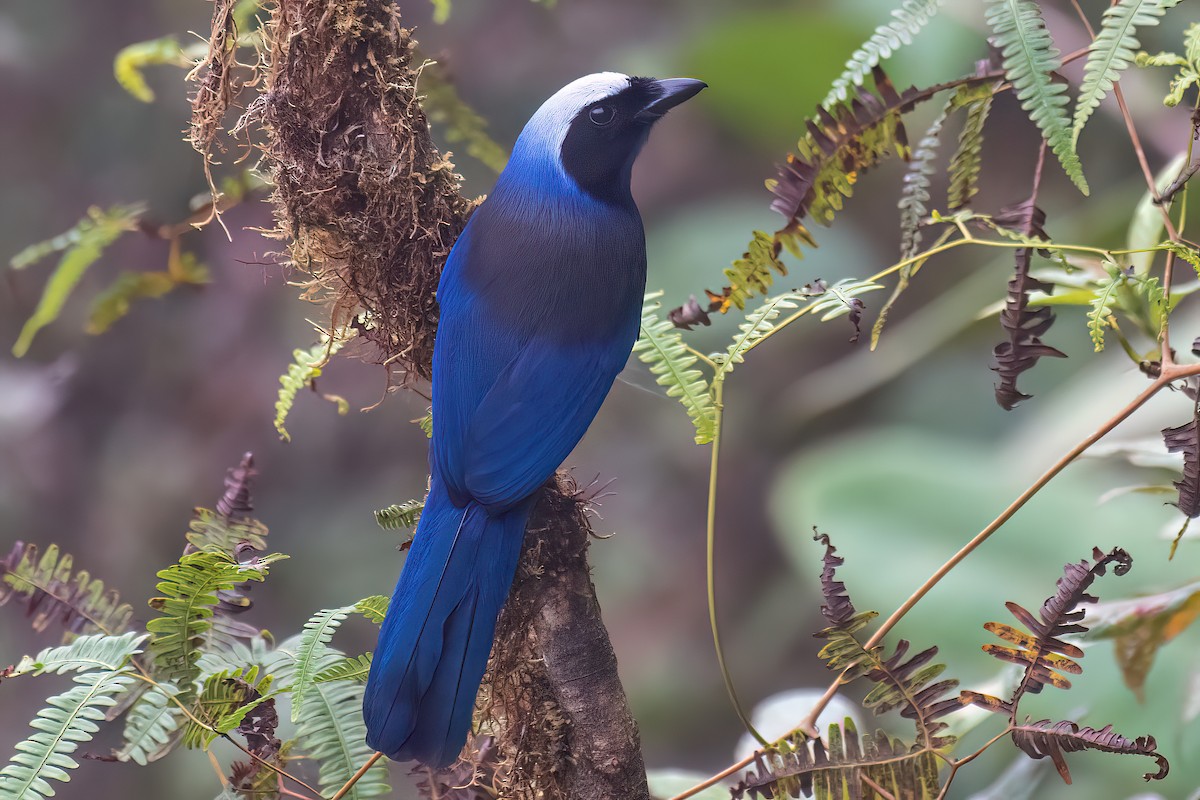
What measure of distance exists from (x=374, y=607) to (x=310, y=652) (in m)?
0.12

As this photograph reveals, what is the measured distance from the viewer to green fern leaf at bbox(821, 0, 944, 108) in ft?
4.07

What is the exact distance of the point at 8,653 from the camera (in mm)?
3146

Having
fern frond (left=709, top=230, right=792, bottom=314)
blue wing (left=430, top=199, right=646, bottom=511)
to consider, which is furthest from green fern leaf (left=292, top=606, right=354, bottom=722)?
fern frond (left=709, top=230, right=792, bottom=314)

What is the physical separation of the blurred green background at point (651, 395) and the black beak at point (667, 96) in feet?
3.91

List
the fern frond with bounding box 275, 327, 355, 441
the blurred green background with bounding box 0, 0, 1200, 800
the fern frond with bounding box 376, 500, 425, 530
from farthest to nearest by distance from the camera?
the blurred green background with bounding box 0, 0, 1200, 800
the fern frond with bounding box 275, 327, 355, 441
the fern frond with bounding box 376, 500, 425, 530

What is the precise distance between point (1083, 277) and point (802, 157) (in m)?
0.47

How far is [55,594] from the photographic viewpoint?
4.42 feet

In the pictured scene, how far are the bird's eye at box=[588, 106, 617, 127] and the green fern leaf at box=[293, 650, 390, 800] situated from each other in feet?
2.80

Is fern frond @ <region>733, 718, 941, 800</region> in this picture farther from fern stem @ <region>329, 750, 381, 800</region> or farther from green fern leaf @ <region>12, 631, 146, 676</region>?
green fern leaf @ <region>12, 631, 146, 676</region>

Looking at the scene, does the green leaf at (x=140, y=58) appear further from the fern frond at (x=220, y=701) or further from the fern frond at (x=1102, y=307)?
the fern frond at (x=1102, y=307)

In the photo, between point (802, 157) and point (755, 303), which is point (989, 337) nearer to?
point (755, 303)

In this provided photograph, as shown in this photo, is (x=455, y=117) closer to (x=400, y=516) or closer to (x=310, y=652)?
(x=400, y=516)

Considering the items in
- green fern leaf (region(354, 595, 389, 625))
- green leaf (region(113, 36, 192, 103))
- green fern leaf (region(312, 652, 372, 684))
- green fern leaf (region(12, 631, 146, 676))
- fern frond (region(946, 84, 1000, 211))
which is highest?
green leaf (region(113, 36, 192, 103))

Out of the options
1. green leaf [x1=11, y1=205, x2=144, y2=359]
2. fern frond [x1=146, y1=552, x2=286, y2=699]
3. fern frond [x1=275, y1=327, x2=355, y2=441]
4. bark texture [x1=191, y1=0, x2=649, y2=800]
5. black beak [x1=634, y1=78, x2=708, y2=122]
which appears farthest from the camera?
green leaf [x1=11, y1=205, x2=144, y2=359]
